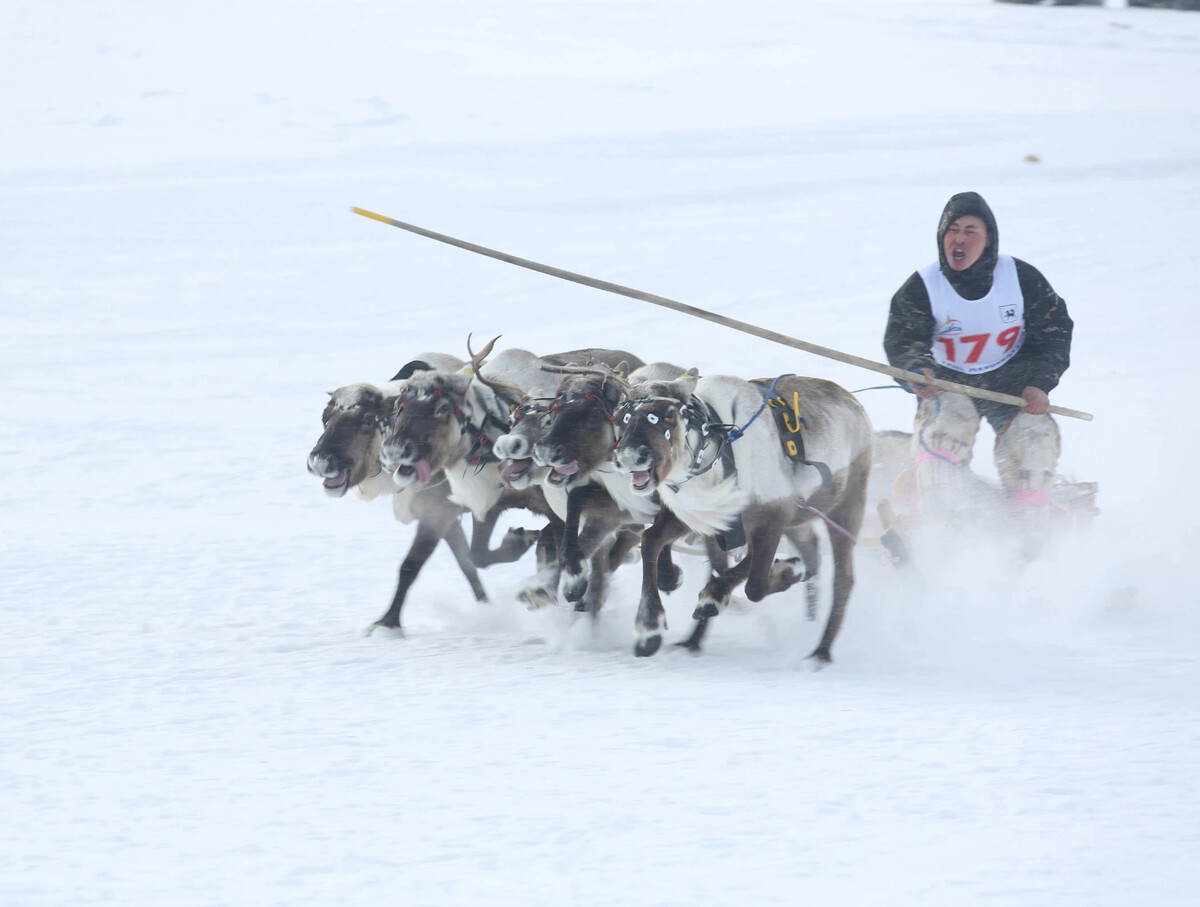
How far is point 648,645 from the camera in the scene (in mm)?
5531

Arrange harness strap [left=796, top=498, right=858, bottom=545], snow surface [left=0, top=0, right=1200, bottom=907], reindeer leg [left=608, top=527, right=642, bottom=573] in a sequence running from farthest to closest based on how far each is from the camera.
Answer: reindeer leg [left=608, top=527, right=642, bottom=573]
harness strap [left=796, top=498, right=858, bottom=545]
snow surface [left=0, top=0, right=1200, bottom=907]

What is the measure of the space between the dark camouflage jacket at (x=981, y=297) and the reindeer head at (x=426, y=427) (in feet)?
5.78

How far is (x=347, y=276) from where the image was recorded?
15977mm

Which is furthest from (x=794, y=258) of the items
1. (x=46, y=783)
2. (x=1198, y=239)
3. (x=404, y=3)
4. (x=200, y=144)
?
(x=404, y=3)

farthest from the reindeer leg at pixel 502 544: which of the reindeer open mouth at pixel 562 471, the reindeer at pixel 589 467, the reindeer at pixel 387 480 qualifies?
the reindeer open mouth at pixel 562 471

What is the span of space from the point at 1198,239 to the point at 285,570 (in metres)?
11.5

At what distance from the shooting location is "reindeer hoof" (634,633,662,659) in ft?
18.1

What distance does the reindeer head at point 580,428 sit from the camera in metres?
5.16

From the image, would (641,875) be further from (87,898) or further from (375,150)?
(375,150)

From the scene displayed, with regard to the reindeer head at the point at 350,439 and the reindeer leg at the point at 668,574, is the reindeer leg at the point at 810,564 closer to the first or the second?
the reindeer leg at the point at 668,574

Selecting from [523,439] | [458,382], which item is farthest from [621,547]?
[458,382]

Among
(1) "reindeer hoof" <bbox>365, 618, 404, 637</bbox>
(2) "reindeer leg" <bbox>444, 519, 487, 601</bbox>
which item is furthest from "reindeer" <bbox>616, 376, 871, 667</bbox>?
(2) "reindeer leg" <bbox>444, 519, 487, 601</bbox>

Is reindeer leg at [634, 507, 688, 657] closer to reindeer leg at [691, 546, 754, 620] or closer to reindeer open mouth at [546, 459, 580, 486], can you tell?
reindeer leg at [691, 546, 754, 620]

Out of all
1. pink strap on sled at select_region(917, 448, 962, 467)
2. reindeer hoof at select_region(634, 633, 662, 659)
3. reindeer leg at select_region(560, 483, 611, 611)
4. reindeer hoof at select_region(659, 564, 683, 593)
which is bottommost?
reindeer hoof at select_region(634, 633, 662, 659)
